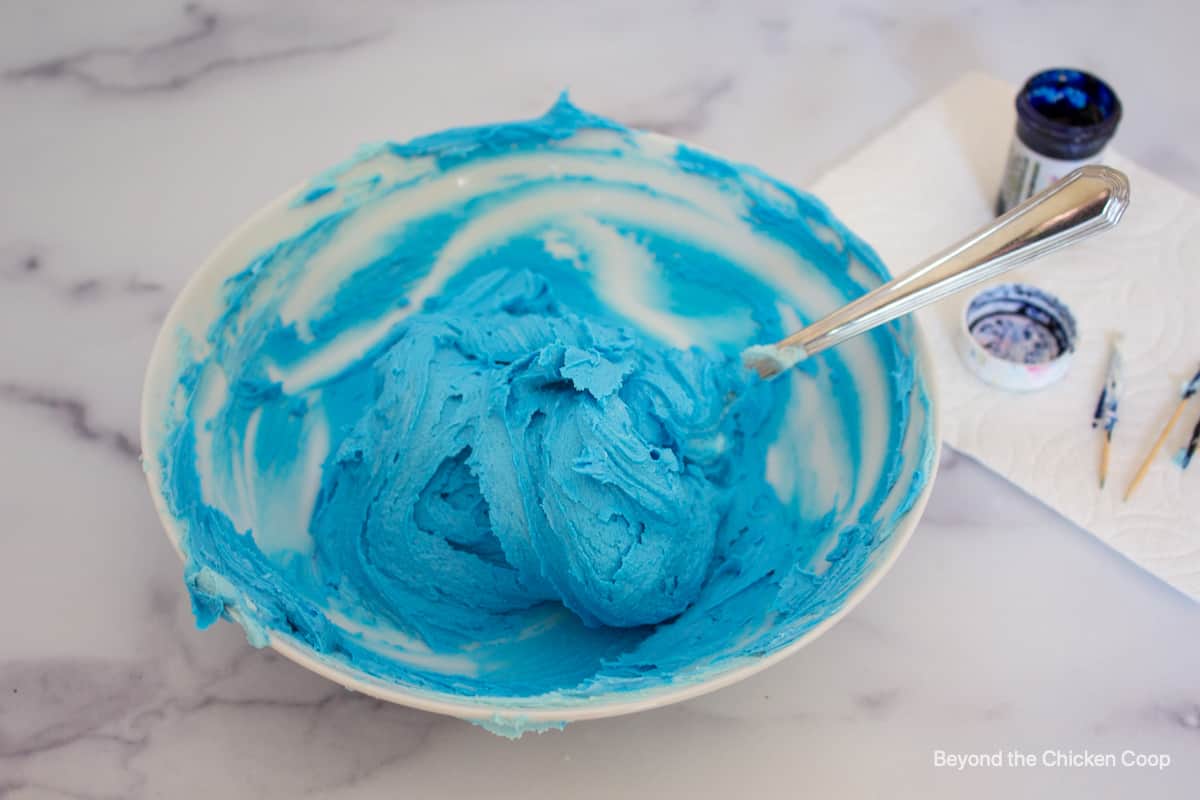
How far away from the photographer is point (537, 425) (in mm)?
1325

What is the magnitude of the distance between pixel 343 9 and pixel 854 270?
1.13 metres

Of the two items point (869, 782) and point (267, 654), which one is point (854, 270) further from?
point (267, 654)

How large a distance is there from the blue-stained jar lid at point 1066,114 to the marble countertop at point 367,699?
239 millimetres

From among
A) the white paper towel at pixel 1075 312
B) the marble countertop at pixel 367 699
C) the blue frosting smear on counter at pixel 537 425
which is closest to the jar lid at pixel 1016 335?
the white paper towel at pixel 1075 312

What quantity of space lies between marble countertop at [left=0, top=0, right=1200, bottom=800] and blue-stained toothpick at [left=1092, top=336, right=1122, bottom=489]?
10cm

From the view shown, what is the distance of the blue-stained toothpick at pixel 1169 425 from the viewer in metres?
1.46

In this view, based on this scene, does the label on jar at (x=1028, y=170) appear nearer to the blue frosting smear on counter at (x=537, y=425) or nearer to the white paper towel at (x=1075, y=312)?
the white paper towel at (x=1075, y=312)

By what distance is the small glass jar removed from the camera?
62.0 inches

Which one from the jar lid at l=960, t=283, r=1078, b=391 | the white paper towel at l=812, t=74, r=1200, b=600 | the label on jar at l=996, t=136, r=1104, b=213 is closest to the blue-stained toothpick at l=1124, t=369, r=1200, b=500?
the white paper towel at l=812, t=74, r=1200, b=600

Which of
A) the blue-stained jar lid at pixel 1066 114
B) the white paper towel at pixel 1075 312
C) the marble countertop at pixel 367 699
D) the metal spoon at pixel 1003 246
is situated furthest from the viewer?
the blue-stained jar lid at pixel 1066 114

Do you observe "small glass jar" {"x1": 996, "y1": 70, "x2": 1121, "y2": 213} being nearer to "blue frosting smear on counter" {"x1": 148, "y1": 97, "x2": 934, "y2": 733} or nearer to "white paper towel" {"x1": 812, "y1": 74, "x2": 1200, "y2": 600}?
"white paper towel" {"x1": 812, "y1": 74, "x2": 1200, "y2": 600}

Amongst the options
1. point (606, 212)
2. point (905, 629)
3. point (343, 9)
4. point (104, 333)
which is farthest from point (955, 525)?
point (343, 9)

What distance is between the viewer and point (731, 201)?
59.6 inches

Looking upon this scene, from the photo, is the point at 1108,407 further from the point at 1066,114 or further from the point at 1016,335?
the point at 1066,114
